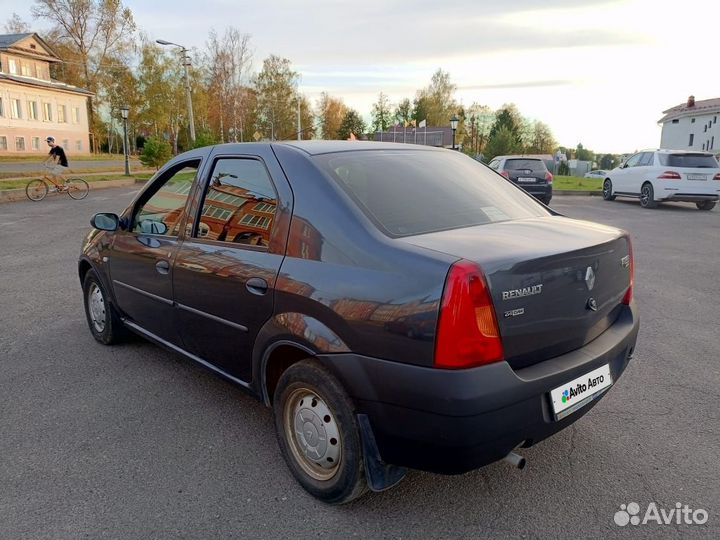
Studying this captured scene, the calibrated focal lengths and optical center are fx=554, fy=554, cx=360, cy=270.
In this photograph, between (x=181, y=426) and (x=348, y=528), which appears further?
(x=181, y=426)

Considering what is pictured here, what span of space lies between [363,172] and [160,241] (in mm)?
1604

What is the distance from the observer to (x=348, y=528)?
2484 mm

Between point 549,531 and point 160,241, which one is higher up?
point 160,241

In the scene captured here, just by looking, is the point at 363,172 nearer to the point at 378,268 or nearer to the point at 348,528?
the point at 378,268

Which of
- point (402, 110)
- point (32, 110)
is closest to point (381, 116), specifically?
point (402, 110)

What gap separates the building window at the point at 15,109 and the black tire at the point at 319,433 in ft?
184

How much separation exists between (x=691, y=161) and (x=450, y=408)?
17.1 meters

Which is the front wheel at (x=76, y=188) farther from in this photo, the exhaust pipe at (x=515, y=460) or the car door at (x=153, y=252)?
the exhaust pipe at (x=515, y=460)

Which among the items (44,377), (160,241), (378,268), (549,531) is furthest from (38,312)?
(549,531)

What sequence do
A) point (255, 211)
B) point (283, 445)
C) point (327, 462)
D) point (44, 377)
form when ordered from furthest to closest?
1. point (44, 377)
2. point (255, 211)
3. point (283, 445)
4. point (327, 462)

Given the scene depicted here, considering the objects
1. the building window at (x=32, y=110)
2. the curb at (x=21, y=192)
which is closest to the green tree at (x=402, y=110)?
the building window at (x=32, y=110)

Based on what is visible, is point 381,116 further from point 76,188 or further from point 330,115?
point 76,188

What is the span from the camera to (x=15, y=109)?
48812 mm

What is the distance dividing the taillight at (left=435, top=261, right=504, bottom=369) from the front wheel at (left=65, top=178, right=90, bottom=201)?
61.8ft
